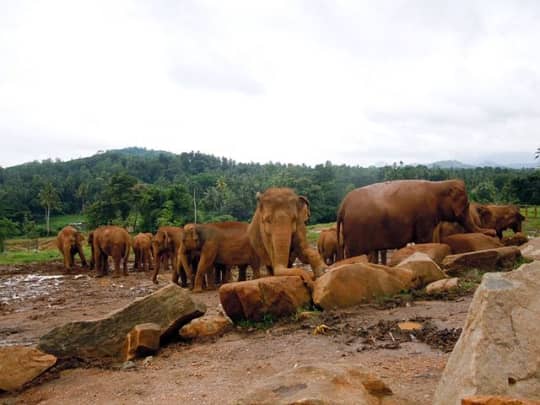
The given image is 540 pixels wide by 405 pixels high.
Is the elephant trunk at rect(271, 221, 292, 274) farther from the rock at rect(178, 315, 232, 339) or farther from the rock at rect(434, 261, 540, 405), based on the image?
the rock at rect(434, 261, 540, 405)

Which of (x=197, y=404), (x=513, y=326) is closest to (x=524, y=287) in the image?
(x=513, y=326)

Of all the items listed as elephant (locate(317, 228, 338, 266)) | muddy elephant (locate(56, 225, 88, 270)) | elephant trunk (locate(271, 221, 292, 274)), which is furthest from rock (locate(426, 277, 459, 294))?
muddy elephant (locate(56, 225, 88, 270))

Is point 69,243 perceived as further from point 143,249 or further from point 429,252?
point 429,252

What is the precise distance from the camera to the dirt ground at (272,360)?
532 centimetres

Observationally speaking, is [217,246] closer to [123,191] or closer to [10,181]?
[123,191]

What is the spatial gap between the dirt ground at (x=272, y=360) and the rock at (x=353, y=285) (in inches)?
10.4

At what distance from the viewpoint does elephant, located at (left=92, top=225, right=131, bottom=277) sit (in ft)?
73.4

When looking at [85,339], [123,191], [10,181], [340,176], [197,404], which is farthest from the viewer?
[10,181]

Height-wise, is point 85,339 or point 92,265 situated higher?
point 85,339

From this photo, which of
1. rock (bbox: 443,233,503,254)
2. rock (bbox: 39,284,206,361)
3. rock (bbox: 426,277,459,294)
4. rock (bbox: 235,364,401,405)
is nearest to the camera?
rock (bbox: 235,364,401,405)

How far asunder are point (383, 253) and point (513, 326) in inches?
440

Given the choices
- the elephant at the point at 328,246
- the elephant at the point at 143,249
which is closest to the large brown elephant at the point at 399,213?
the elephant at the point at 328,246

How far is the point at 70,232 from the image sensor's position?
24.8 m

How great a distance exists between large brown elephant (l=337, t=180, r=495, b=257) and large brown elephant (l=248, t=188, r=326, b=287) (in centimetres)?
245
